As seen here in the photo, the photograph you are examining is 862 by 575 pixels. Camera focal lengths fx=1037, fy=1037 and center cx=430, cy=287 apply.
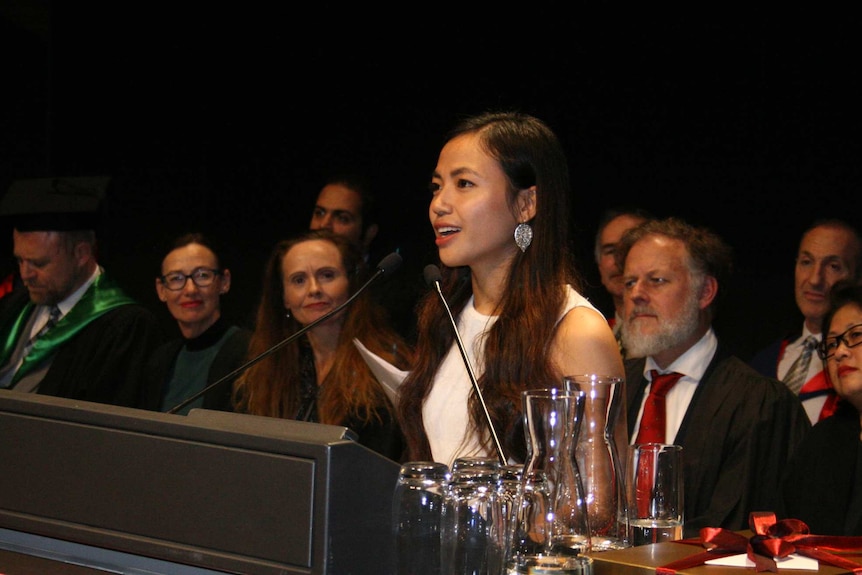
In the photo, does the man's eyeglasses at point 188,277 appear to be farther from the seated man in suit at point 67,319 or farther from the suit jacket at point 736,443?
the suit jacket at point 736,443

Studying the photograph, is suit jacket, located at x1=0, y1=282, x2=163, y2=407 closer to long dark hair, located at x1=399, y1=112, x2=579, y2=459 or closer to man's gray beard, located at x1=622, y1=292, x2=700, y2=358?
man's gray beard, located at x1=622, y1=292, x2=700, y2=358

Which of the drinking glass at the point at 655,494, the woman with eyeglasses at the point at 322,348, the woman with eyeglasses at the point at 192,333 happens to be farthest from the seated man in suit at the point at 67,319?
the drinking glass at the point at 655,494

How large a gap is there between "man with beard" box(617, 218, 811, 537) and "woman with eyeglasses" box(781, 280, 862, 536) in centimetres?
16

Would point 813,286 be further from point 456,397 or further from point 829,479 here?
point 456,397

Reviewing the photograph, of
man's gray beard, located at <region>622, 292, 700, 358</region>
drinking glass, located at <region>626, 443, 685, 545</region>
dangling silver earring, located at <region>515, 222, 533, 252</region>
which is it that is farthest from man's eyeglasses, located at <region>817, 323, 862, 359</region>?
drinking glass, located at <region>626, 443, 685, 545</region>

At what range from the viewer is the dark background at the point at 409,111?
146 inches

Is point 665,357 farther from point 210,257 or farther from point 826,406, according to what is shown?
point 210,257

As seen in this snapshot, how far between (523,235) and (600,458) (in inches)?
39.8

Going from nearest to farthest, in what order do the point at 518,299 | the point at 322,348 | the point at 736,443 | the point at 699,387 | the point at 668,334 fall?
1. the point at 518,299
2. the point at 736,443
3. the point at 699,387
4. the point at 668,334
5. the point at 322,348

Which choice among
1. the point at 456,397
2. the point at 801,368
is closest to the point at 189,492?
the point at 456,397

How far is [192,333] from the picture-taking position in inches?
156

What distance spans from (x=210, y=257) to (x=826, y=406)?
229 centimetres

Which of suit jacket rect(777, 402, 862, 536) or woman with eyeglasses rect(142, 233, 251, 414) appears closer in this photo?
suit jacket rect(777, 402, 862, 536)

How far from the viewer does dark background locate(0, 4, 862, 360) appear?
146 inches
